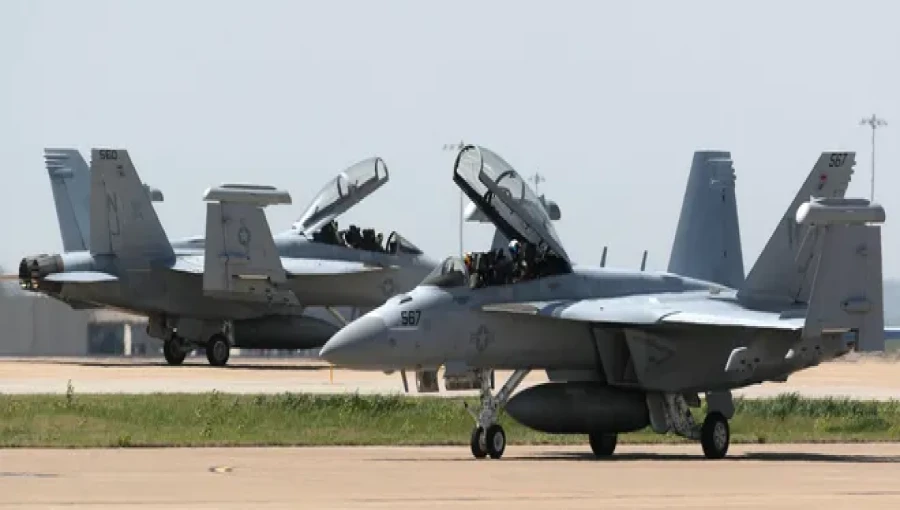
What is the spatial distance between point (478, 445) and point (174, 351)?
30.4m

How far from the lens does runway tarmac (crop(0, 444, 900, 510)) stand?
18.5 metres

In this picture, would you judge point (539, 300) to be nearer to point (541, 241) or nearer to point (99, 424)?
point (541, 241)

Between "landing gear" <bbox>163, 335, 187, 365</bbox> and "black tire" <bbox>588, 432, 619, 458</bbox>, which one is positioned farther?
"landing gear" <bbox>163, 335, 187, 365</bbox>

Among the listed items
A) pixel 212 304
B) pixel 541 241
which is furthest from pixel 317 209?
pixel 541 241

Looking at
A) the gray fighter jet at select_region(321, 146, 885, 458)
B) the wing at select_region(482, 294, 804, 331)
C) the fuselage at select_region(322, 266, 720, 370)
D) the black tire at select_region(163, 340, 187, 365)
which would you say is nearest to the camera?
the gray fighter jet at select_region(321, 146, 885, 458)

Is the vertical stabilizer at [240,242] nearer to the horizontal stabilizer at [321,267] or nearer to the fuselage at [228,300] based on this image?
the horizontal stabilizer at [321,267]

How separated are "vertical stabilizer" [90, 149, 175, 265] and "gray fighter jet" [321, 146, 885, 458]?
2601 cm

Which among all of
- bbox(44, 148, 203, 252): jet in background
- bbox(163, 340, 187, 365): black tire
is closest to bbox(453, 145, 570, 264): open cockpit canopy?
bbox(163, 340, 187, 365): black tire

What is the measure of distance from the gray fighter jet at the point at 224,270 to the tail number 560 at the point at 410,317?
24299 mm

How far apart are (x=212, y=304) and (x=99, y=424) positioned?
22.4m

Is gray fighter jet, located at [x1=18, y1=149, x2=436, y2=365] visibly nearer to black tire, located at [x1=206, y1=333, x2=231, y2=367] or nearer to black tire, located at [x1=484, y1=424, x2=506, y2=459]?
black tire, located at [x1=206, y1=333, x2=231, y2=367]

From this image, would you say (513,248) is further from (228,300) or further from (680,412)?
(228,300)

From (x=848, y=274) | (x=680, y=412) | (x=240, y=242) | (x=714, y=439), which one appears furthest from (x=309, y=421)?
(x=240, y=242)

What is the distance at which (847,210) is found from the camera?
81.7ft
